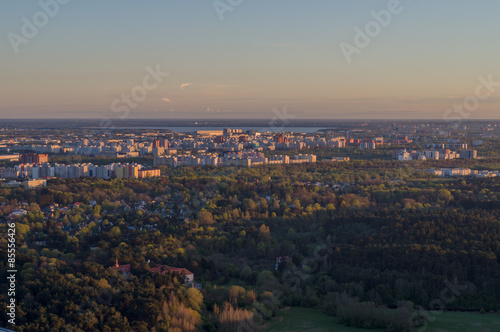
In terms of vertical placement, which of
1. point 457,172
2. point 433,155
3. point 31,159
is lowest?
point 31,159

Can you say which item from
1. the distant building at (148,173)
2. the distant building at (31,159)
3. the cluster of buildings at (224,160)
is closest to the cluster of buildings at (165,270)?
the distant building at (148,173)

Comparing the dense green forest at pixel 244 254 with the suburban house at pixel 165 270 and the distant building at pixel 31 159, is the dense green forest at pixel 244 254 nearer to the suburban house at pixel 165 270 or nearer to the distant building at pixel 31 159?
the suburban house at pixel 165 270

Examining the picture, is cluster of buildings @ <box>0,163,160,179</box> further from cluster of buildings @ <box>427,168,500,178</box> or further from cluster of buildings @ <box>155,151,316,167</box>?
cluster of buildings @ <box>427,168,500,178</box>

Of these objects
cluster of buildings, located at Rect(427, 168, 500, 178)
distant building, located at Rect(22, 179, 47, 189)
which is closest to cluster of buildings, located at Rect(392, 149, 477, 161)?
cluster of buildings, located at Rect(427, 168, 500, 178)

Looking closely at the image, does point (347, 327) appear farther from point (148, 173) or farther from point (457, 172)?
point (457, 172)

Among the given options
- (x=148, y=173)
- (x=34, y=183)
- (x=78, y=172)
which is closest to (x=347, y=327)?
(x=34, y=183)

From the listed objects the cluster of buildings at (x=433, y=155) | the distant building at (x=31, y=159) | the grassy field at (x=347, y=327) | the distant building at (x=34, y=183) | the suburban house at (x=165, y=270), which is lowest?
the grassy field at (x=347, y=327)

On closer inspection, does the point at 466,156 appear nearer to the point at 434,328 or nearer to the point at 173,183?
the point at 173,183
